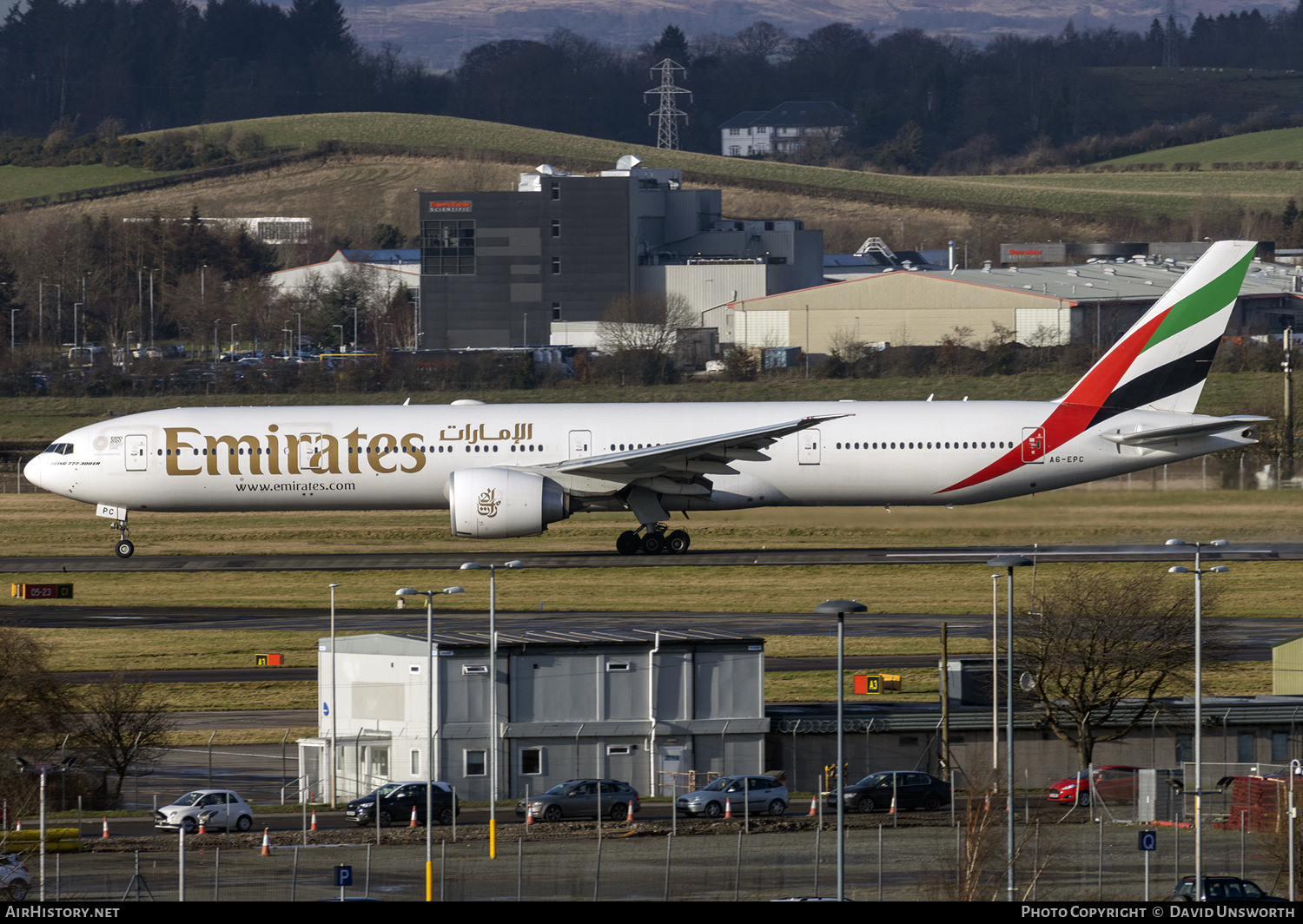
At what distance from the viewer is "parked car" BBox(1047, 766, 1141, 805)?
3653 centimetres

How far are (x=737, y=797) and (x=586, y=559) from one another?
23.5 metres

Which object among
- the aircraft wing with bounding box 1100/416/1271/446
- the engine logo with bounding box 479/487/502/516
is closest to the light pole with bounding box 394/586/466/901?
the engine logo with bounding box 479/487/502/516

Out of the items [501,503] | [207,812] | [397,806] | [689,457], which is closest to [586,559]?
[501,503]

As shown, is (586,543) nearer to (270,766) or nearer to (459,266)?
(270,766)

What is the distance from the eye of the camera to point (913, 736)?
131 feet

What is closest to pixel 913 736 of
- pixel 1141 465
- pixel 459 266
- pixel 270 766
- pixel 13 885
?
pixel 270 766

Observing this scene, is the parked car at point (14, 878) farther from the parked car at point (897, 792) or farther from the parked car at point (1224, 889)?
the parked car at point (1224, 889)

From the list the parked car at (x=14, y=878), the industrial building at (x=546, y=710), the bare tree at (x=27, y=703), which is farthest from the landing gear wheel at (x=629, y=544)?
the parked car at (x=14, y=878)

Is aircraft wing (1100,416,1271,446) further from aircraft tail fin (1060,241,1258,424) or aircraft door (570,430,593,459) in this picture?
aircraft door (570,430,593,459)

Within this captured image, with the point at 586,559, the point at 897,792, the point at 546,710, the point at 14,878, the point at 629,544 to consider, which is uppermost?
the point at 629,544

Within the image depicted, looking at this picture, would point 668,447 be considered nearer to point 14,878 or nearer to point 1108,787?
point 1108,787

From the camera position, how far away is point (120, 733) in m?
38.2

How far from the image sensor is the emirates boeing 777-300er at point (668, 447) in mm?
53469
